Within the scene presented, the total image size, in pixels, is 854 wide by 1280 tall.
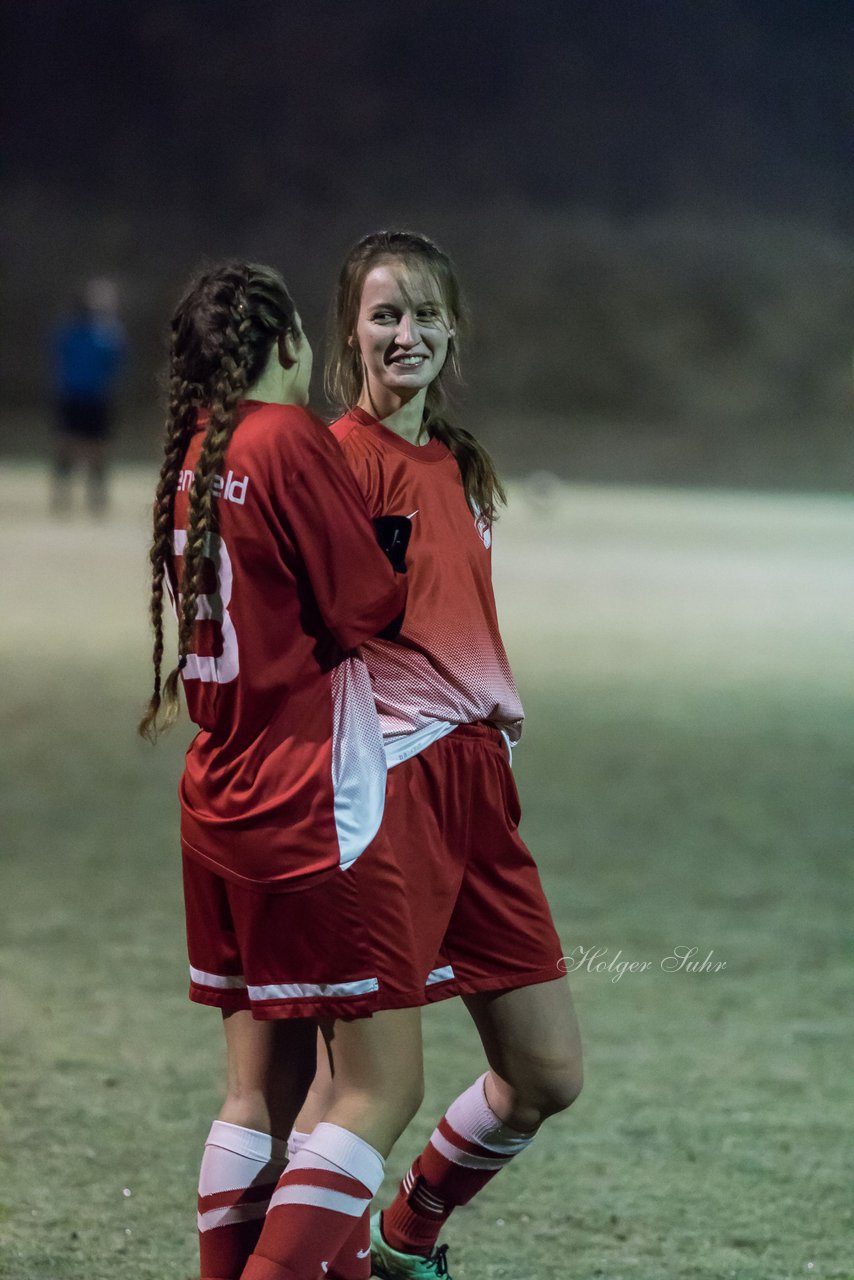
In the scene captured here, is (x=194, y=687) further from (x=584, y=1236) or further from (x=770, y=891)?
(x=770, y=891)

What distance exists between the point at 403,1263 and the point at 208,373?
1413mm

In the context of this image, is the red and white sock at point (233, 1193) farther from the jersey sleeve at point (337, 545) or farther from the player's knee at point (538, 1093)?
the jersey sleeve at point (337, 545)

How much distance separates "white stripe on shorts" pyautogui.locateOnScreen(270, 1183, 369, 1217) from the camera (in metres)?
2.12

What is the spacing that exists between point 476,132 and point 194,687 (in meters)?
28.7

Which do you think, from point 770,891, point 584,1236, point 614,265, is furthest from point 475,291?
point 584,1236

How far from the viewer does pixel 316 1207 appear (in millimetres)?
2123

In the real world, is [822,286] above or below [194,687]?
above

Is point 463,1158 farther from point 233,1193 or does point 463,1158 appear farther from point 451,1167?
point 233,1193

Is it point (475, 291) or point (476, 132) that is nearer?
point (475, 291)

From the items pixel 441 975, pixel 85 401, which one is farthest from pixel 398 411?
pixel 85 401

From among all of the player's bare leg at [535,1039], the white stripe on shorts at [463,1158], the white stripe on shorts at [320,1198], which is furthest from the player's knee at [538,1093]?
the white stripe on shorts at [320,1198]

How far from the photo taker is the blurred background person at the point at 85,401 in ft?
50.0

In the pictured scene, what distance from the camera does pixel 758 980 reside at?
Answer: 14.5ft

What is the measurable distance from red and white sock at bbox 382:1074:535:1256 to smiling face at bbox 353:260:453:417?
104 centimetres
